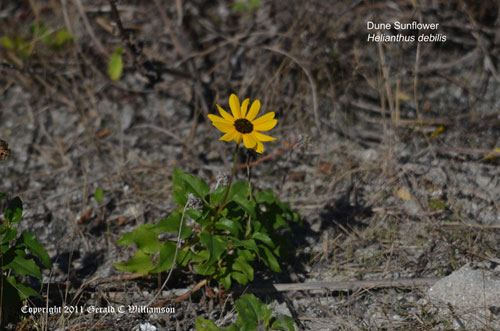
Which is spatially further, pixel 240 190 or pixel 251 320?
pixel 240 190

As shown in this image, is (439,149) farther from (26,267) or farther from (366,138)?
(26,267)

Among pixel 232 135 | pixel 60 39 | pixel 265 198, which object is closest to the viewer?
pixel 232 135

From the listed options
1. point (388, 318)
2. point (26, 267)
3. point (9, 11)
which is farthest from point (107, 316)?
point (9, 11)

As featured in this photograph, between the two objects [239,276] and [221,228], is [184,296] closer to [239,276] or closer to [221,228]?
[239,276]

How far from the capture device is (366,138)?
9.79 feet

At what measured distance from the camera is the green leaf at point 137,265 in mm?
1974

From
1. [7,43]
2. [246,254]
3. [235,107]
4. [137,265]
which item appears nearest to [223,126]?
[235,107]

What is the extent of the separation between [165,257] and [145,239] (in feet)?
0.48

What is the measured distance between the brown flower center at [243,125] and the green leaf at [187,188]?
13.9 inches

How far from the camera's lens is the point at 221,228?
1.87m

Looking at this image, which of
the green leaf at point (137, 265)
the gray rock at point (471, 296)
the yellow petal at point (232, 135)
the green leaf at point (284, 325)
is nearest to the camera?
the yellow petal at point (232, 135)

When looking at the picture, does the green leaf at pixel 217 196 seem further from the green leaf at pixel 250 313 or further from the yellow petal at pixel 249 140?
the green leaf at pixel 250 313

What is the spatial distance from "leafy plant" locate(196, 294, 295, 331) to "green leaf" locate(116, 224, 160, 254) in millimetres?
375

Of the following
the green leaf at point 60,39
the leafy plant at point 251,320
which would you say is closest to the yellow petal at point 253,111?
the leafy plant at point 251,320
